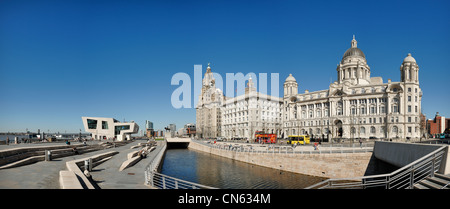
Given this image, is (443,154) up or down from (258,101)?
down

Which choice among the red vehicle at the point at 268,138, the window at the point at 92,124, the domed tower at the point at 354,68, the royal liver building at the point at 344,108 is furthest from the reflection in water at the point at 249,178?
the domed tower at the point at 354,68

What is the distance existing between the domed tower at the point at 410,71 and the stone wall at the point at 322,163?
214 feet

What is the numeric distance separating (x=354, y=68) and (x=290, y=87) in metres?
26.8

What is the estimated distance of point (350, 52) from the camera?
107125 mm

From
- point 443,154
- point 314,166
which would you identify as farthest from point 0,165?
point 314,166

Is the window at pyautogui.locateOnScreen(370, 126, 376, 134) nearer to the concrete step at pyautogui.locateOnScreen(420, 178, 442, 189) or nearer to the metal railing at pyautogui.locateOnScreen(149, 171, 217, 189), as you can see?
the concrete step at pyautogui.locateOnScreen(420, 178, 442, 189)

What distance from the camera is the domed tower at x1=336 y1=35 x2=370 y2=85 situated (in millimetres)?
100875

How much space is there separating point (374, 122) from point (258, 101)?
153 ft

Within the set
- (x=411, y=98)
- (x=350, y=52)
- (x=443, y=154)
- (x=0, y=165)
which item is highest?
(x=350, y=52)

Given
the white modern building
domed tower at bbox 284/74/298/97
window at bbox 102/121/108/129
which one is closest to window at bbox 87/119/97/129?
the white modern building

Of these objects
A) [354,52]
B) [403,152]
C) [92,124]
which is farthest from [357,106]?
[92,124]

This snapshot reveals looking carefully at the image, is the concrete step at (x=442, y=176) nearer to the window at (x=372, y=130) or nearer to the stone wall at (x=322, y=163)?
the stone wall at (x=322, y=163)
